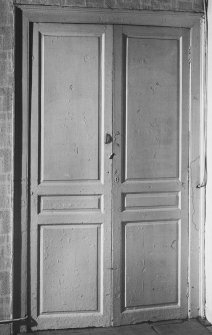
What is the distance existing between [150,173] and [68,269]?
1.00 metres

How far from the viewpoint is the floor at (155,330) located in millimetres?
3336

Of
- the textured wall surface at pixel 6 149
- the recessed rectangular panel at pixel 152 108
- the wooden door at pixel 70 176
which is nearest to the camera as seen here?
the textured wall surface at pixel 6 149

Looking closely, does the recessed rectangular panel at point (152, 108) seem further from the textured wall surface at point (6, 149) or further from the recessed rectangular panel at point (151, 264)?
the textured wall surface at point (6, 149)

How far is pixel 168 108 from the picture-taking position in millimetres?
3547

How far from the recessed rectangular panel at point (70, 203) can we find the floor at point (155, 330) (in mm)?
948

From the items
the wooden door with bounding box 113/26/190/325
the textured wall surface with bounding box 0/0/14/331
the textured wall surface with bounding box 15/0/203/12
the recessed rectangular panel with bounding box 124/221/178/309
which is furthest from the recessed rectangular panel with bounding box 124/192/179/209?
the textured wall surface with bounding box 15/0/203/12

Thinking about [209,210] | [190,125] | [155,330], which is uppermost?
[190,125]

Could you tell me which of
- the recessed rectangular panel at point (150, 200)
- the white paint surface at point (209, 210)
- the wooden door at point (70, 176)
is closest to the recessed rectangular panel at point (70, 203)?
the wooden door at point (70, 176)

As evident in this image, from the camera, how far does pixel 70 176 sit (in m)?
3.41

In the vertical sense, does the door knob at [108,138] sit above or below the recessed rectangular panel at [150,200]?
above

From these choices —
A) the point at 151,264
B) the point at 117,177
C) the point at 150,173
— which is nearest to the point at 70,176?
the point at 117,177

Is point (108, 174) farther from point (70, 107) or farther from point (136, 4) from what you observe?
point (136, 4)

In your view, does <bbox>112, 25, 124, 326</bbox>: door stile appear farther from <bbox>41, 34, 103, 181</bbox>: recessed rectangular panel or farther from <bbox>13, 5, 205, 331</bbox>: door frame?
<bbox>13, 5, 205, 331</bbox>: door frame

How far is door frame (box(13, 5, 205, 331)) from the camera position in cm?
333
